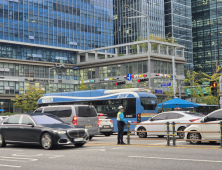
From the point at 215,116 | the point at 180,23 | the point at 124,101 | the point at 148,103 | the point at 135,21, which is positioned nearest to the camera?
the point at 215,116

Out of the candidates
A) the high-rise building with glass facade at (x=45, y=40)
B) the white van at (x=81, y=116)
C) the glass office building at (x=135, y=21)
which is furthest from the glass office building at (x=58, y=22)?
the white van at (x=81, y=116)

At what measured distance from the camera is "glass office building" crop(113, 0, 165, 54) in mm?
117938

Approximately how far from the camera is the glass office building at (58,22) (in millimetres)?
72750

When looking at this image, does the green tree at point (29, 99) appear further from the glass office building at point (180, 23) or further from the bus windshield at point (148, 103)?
the glass office building at point (180, 23)

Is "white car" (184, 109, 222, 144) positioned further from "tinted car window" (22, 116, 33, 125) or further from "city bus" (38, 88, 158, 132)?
"city bus" (38, 88, 158, 132)

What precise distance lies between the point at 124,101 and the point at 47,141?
43.1ft

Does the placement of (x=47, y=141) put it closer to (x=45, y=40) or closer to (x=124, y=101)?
(x=124, y=101)

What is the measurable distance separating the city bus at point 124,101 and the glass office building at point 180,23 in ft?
322

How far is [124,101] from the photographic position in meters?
27.1

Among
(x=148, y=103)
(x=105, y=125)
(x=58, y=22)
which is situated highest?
(x=58, y=22)

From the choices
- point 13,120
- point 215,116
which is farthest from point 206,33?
point 13,120

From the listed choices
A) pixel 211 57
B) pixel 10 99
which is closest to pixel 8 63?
pixel 10 99

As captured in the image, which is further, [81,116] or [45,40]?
[45,40]

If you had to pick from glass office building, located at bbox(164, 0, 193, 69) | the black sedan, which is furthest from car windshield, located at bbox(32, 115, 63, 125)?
glass office building, located at bbox(164, 0, 193, 69)
